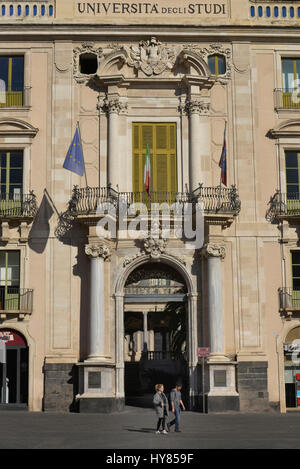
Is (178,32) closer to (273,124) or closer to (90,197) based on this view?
(273,124)

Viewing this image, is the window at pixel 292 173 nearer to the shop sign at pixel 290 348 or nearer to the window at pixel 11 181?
the shop sign at pixel 290 348

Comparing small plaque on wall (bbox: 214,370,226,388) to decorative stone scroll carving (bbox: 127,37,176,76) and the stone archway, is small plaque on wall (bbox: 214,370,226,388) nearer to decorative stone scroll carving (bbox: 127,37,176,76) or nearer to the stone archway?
the stone archway

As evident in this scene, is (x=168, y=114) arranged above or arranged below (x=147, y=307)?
above

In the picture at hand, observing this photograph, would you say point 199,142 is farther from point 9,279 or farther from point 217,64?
point 9,279

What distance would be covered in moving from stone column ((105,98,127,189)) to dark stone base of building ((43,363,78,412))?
7196 mm

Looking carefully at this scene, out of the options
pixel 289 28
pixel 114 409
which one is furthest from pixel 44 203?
pixel 289 28

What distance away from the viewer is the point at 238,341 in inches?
1167

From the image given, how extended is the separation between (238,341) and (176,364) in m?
15.6

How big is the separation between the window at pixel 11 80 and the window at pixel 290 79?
10.7 m

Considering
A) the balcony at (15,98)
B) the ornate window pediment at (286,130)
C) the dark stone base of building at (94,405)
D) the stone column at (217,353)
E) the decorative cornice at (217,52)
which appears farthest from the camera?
the decorative cornice at (217,52)

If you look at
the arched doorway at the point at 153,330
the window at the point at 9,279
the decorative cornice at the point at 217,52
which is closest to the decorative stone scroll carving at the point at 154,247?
the arched doorway at the point at 153,330

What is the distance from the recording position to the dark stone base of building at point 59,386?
95.5 ft
